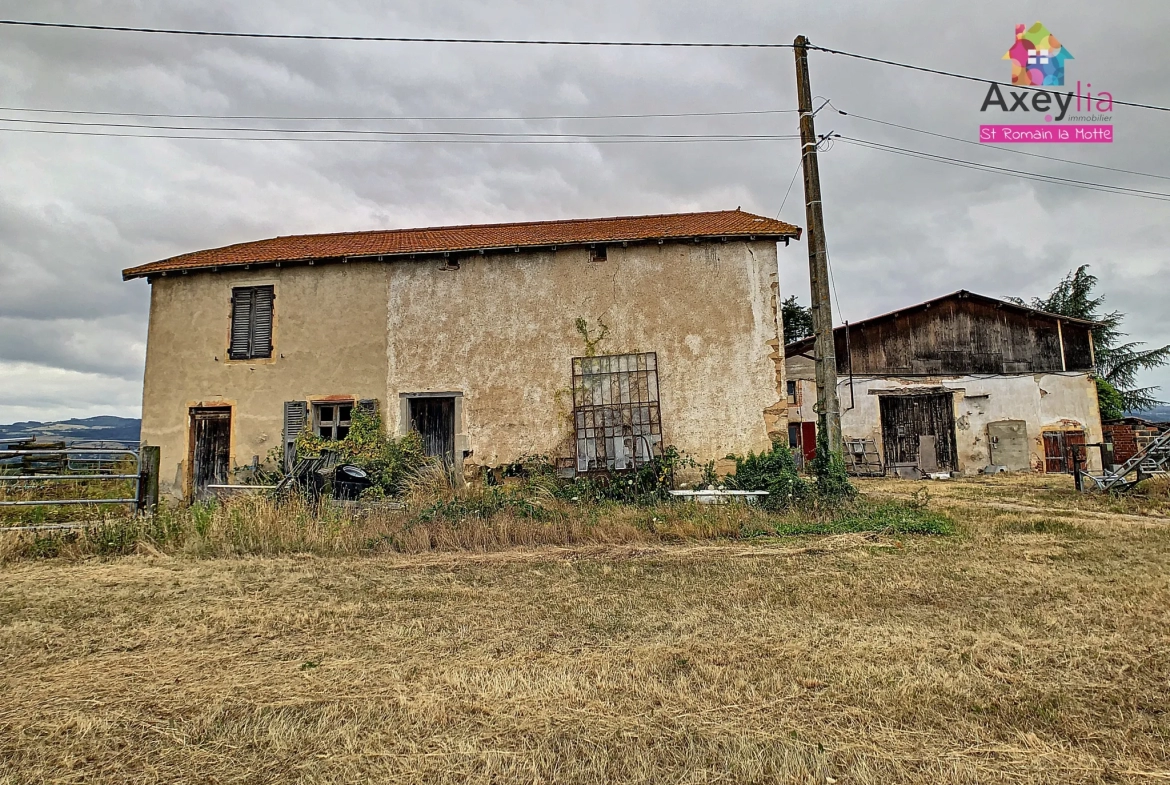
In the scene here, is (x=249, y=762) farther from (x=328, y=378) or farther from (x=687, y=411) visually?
(x=328, y=378)

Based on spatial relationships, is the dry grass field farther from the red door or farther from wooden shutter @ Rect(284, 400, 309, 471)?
the red door

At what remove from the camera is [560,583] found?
5250mm

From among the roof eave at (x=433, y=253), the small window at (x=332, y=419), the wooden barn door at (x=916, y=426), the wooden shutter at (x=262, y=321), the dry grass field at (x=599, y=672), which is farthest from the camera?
the wooden barn door at (x=916, y=426)

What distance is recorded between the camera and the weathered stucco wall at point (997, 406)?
57.9ft

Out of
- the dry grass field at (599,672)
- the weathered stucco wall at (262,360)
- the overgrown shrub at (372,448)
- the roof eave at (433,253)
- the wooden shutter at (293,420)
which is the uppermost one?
the roof eave at (433,253)

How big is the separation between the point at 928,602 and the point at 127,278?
14.2 metres

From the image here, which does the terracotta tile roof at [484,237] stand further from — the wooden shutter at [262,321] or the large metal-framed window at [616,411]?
the large metal-framed window at [616,411]

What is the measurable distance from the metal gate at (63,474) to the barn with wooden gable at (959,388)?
15.7 m

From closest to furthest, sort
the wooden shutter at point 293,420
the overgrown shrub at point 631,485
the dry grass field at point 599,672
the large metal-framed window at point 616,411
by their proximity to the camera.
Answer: the dry grass field at point 599,672, the overgrown shrub at point 631,485, the large metal-framed window at point 616,411, the wooden shutter at point 293,420

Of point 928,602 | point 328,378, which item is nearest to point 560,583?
point 928,602

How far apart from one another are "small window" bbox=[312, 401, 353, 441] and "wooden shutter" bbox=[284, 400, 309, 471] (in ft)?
0.56

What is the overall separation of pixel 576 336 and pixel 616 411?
155 cm

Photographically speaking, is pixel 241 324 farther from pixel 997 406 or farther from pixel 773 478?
pixel 997 406

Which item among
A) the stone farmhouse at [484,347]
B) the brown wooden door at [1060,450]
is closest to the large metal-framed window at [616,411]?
the stone farmhouse at [484,347]
